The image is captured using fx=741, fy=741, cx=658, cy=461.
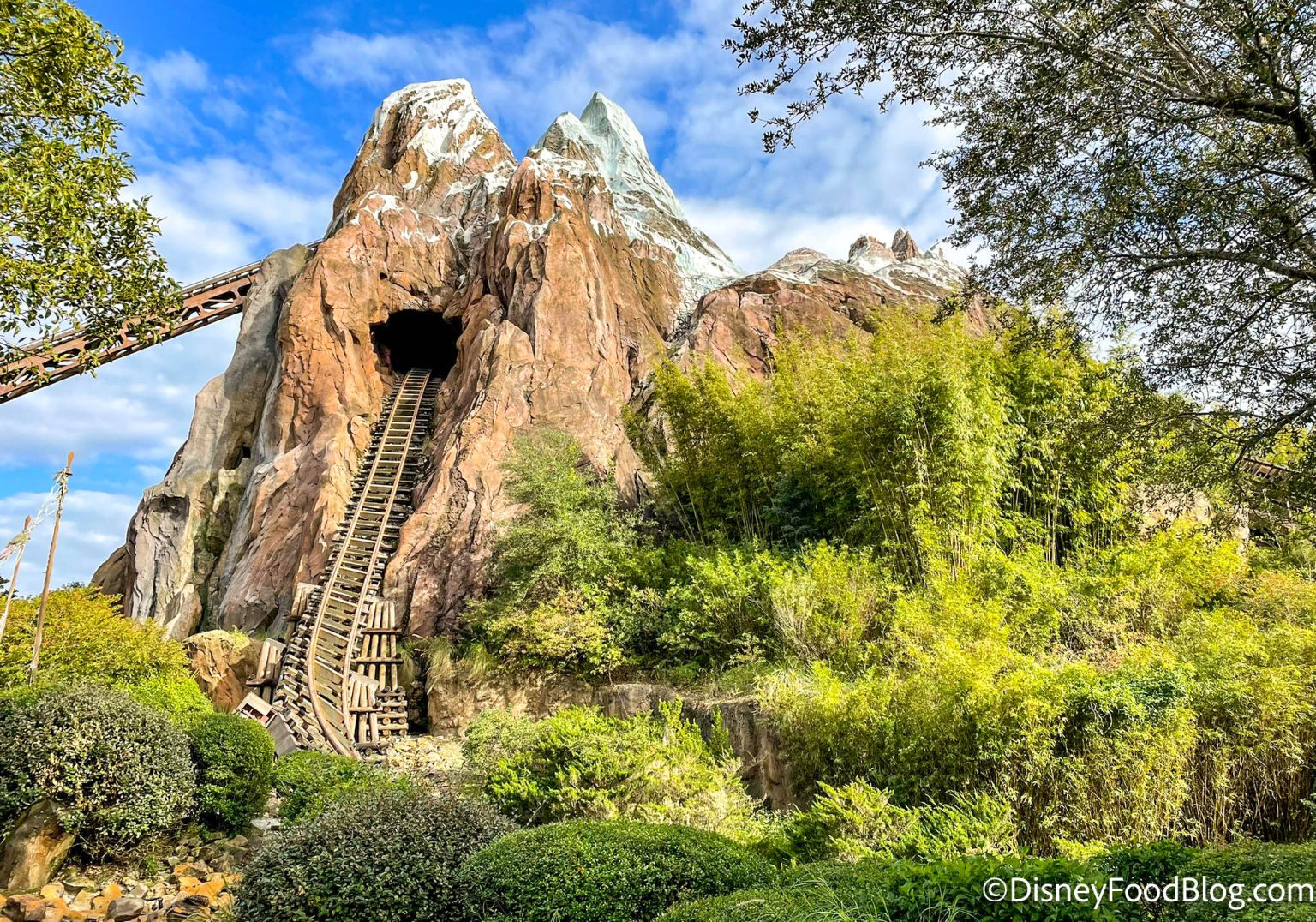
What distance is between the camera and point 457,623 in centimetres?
1147

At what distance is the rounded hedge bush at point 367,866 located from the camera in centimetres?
402

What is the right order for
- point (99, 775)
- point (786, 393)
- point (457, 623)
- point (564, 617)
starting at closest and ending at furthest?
point (99, 775)
point (564, 617)
point (786, 393)
point (457, 623)

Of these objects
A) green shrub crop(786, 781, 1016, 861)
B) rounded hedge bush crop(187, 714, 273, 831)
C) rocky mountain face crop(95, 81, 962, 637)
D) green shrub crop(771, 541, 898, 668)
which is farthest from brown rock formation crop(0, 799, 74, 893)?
green shrub crop(771, 541, 898, 668)

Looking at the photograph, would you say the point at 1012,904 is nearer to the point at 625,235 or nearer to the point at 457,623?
the point at 457,623

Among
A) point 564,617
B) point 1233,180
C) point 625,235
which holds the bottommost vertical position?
point 564,617

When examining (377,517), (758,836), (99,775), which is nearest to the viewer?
(758,836)

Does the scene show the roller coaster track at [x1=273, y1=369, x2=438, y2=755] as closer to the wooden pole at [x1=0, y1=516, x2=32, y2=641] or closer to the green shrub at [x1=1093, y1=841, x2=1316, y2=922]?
the wooden pole at [x1=0, y1=516, x2=32, y2=641]

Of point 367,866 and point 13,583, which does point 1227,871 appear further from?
point 13,583

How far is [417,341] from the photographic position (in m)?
20.0

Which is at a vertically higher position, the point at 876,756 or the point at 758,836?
the point at 876,756

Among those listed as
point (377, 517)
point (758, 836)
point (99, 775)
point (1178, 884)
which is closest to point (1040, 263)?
point (1178, 884)

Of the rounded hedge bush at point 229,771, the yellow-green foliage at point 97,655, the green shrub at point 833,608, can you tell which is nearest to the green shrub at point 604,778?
the green shrub at point 833,608

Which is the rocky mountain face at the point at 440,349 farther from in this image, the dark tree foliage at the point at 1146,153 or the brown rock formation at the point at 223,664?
the dark tree foliage at the point at 1146,153

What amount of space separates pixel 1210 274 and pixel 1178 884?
4.55 meters
